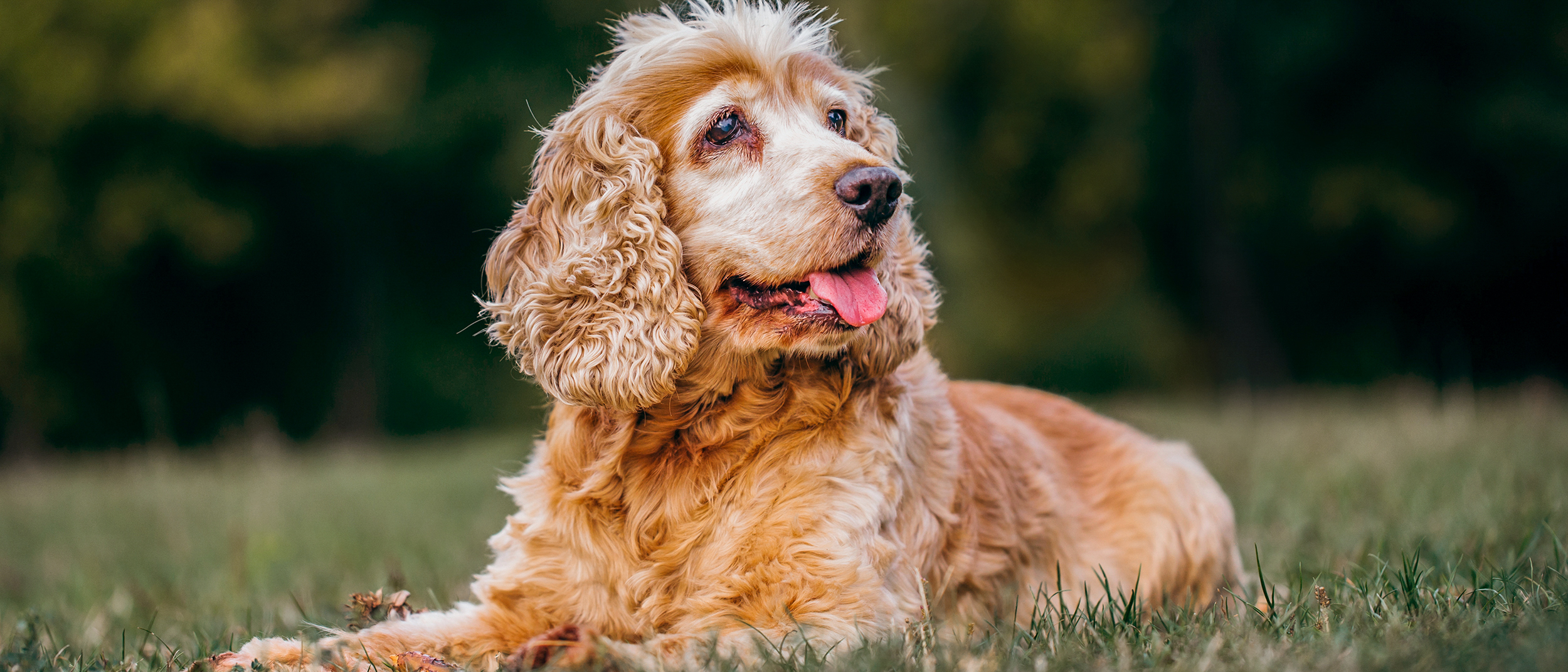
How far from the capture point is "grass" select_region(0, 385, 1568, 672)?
207 centimetres

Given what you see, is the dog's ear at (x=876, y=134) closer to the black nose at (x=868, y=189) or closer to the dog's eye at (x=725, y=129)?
the dog's eye at (x=725, y=129)

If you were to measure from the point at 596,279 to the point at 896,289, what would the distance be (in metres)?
0.79

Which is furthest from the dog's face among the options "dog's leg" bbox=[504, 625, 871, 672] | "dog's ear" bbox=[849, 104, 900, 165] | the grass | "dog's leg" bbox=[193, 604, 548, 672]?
"dog's leg" bbox=[193, 604, 548, 672]

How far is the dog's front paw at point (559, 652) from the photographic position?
7.18 ft

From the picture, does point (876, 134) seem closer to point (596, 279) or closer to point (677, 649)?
point (596, 279)

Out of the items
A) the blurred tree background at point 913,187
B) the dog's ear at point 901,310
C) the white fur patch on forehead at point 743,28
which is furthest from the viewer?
the blurred tree background at point 913,187

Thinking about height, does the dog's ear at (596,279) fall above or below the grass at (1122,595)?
above

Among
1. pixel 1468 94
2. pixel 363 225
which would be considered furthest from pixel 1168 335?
pixel 363 225

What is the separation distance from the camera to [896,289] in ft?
9.55

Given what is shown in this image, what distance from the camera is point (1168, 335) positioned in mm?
17281

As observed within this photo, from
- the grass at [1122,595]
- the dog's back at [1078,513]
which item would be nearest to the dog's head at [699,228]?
the dog's back at [1078,513]

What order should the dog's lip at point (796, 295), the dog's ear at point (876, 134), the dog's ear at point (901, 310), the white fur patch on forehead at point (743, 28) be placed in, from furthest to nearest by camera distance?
the dog's ear at point (876, 134), the white fur patch on forehead at point (743, 28), the dog's ear at point (901, 310), the dog's lip at point (796, 295)

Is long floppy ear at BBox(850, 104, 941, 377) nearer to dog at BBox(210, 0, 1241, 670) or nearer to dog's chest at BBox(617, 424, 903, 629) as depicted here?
dog at BBox(210, 0, 1241, 670)

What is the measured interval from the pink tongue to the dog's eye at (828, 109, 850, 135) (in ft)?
2.04
